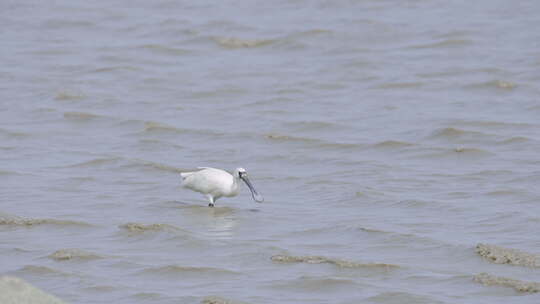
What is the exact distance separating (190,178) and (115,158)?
86.2 inches

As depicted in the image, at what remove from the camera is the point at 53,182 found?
1296cm

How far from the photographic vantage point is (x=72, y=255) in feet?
32.9

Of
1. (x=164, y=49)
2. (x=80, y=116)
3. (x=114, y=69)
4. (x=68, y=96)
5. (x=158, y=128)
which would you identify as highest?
(x=158, y=128)

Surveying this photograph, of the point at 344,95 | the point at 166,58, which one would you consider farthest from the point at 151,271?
the point at 166,58

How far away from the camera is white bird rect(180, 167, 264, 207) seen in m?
12.0

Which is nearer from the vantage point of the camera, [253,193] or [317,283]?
[317,283]

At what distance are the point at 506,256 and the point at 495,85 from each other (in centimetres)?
787

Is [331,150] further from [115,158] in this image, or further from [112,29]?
[112,29]

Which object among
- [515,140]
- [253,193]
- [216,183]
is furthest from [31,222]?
[515,140]

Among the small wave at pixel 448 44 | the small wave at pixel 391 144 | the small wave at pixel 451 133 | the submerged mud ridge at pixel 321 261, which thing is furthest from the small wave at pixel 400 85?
the submerged mud ridge at pixel 321 261

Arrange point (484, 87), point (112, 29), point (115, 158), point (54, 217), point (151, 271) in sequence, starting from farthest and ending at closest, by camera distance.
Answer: point (112, 29)
point (484, 87)
point (115, 158)
point (54, 217)
point (151, 271)

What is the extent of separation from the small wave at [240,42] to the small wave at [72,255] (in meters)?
11.0

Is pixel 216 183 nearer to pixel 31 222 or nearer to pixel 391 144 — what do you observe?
pixel 31 222

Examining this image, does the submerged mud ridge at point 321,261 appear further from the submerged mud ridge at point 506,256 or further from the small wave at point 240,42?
the small wave at point 240,42
